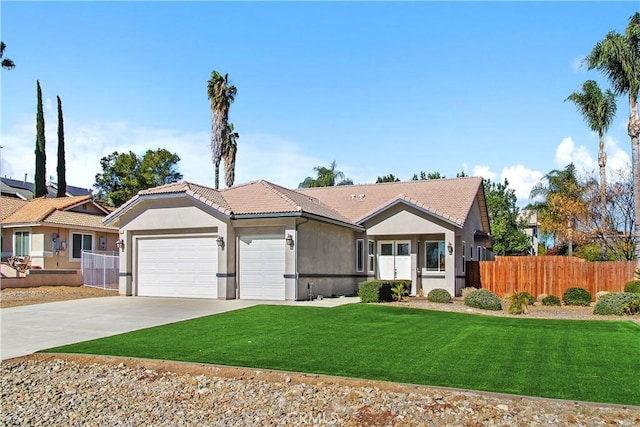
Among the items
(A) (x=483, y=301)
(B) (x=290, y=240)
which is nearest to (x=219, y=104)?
(B) (x=290, y=240)

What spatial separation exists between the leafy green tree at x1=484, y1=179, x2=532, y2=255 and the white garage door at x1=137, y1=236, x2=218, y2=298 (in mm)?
32240

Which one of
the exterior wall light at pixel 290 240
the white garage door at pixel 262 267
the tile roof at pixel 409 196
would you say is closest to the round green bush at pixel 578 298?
the tile roof at pixel 409 196

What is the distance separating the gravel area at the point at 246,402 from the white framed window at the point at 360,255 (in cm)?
1644

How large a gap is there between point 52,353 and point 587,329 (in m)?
13.0

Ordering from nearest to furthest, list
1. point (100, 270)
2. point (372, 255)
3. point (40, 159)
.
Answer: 1. point (372, 255)
2. point (100, 270)
3. point (40, 159)

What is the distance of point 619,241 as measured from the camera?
32.0 meters

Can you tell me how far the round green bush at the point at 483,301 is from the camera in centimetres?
1808

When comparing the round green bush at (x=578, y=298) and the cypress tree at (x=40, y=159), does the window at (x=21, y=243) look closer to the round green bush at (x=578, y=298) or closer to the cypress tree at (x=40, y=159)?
the cypress tree at (x=40, y=159)

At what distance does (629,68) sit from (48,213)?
30.3 m

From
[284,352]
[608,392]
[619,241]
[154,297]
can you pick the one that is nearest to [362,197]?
[154,297]

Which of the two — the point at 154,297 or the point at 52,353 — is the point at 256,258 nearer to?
the point at 154,297

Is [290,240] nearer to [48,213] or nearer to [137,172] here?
[48,213]

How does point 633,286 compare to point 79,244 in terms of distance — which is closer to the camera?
point 633,286

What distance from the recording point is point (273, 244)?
2008 centimetres
